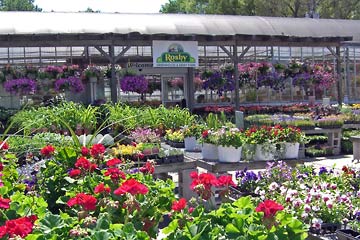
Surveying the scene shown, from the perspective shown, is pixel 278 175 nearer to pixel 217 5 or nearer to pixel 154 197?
pixel 154 197

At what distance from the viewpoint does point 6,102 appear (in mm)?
16547

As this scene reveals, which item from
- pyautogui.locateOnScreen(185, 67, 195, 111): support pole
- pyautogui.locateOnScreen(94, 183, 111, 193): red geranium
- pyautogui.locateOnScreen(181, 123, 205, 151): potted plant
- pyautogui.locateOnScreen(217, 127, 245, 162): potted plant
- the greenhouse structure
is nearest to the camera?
pyautogui.locateOnScreen(94, 183, 111, 193): red geranium

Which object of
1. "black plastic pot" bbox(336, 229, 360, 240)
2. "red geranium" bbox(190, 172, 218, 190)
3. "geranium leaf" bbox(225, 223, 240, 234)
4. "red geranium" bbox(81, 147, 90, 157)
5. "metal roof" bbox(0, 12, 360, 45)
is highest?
"metal roof" bbox(0, 12, 360, 45)

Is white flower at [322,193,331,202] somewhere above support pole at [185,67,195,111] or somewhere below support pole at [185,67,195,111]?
below

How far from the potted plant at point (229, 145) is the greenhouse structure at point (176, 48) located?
6728mm

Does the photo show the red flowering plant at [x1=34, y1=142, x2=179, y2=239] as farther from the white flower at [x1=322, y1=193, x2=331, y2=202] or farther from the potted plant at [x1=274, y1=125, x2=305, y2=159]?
the potted plant at [x1=274, y1=125, x2=305, y2=159]

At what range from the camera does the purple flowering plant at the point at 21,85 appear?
1244 cm

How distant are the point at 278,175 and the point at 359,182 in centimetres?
74

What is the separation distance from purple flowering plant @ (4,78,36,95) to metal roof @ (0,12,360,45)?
1129 mm

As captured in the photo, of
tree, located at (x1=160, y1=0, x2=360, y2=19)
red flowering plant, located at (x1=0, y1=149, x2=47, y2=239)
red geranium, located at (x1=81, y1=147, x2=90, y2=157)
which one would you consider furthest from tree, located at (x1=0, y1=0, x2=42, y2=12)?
red geranium, located at (x1=81, y1=147, x2=90, y2=157)

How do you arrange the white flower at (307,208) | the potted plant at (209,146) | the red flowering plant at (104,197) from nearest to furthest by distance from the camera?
the red flowering plant at (104,197)
the white flower at (307,208)
the potted plant at (209,146)

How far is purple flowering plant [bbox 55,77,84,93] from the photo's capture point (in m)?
12.5

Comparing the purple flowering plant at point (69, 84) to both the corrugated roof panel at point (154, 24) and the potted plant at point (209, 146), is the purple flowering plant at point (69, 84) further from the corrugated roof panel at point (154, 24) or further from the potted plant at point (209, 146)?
the potted plant at point (209, 146)

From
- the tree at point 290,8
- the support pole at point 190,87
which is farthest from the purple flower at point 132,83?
the tree at point 290,8
